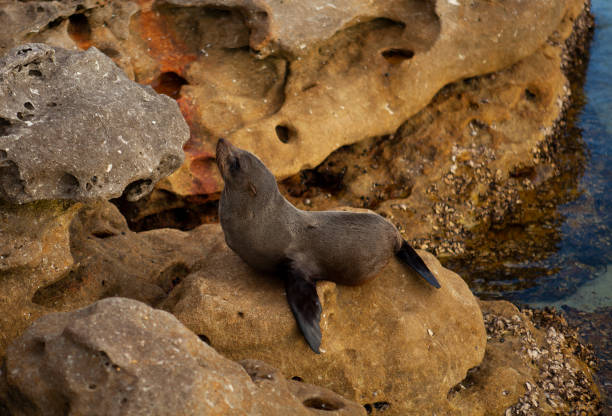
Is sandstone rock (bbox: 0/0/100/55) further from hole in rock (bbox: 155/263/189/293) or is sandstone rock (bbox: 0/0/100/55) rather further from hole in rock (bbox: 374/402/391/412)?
hole in rock (bbox: 374/402/391/412)

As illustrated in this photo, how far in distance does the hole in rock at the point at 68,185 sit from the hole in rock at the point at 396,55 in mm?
4760

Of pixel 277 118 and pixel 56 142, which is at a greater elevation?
pixel 56 142

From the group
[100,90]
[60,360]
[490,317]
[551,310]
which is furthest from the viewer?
[551,310]

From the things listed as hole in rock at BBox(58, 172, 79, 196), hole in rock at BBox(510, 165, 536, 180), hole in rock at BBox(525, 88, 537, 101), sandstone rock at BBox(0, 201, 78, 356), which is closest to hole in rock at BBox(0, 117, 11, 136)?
hole in rock at BBox(58, 172, 79, 196)

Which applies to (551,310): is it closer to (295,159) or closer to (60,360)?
(295,159)

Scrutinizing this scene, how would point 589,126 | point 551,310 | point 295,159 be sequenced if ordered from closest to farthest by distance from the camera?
point 551,310 < point 295,159 < point 589,126

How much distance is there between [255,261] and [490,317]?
2.44 metres

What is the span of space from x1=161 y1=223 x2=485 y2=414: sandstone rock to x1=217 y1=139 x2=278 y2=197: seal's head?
639 mm

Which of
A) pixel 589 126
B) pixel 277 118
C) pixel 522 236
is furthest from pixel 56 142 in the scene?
pixel 589 126

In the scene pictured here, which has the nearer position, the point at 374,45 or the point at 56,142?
the point at 56,142

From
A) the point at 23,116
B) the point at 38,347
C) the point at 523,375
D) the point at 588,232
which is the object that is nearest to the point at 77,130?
the point at 23,116

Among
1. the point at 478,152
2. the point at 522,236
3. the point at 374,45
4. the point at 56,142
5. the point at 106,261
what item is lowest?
the point at 522,236

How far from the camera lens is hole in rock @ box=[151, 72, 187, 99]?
729 cm

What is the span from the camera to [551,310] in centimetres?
669
